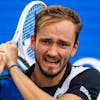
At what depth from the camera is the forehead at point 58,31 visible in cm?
A: 173

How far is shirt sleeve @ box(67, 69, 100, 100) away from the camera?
5.85 feet

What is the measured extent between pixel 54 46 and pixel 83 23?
153 centimetres

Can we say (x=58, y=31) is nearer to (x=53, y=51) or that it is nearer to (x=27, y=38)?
(x=53, y=51)

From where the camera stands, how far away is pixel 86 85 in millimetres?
1817

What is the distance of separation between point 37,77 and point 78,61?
1360mm

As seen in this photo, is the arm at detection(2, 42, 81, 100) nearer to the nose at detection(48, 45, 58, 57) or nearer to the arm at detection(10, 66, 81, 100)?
the arm at detection(10, 66, 81, 100)

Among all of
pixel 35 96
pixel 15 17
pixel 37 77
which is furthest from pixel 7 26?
pixel 35 96

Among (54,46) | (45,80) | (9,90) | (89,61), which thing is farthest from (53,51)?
(89,61)

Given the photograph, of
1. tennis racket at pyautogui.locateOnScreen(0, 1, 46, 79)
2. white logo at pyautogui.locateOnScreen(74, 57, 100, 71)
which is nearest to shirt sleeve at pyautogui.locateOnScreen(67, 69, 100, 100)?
tennis racket at pyautogui.locateOnScreen(0, 1, 46, 79)

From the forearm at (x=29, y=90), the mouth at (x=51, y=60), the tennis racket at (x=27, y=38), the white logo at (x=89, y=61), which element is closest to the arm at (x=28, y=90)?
the forearm at (x=29, y=90)

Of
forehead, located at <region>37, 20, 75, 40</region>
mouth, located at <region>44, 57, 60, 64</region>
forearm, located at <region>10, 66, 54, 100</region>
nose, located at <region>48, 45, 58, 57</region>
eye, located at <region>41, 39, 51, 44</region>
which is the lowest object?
forearm, located at <region>10, 66, 54, 100</region>

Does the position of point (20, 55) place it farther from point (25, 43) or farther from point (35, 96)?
point (35, 96)

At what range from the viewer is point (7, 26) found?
Result: 3.22 metres

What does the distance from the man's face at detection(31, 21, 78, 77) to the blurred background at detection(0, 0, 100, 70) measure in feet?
4.67
